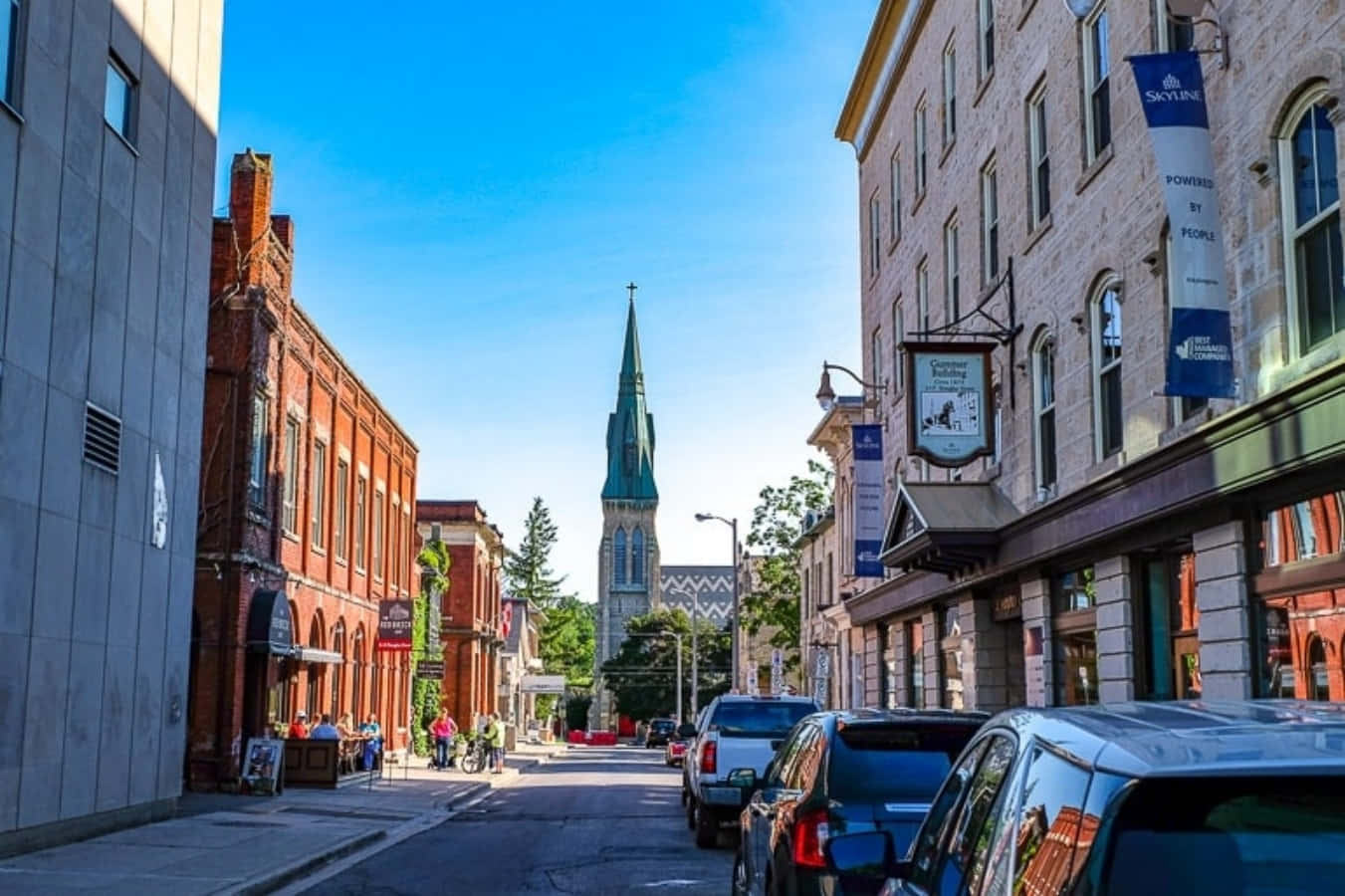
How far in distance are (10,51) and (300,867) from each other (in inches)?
360

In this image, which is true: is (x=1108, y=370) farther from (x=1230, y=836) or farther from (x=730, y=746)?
(x=1230, y=836)

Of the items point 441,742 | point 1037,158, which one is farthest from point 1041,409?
point 441,742

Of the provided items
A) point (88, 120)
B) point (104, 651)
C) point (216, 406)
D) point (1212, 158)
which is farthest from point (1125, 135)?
point (216, 406)

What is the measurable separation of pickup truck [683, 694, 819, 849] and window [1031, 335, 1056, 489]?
442cm

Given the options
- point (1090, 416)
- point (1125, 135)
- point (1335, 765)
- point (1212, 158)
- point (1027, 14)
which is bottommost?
point (1335, 765)

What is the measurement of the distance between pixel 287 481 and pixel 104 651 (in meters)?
12.7

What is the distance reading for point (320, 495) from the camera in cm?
3388

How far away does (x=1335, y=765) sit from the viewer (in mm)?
2959

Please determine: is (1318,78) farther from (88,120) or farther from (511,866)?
(88,120)

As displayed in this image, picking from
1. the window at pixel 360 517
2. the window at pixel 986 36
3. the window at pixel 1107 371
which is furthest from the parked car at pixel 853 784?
the window at pixel 360 517

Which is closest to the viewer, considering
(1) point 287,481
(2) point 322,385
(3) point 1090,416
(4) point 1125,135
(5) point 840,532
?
(4) point 1125,135

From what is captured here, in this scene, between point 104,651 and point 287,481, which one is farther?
point 287,481

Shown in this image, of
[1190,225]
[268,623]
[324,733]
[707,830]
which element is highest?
[1190,225]

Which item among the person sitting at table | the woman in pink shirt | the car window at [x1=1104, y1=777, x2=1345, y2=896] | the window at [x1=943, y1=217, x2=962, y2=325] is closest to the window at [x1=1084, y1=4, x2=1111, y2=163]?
the window at [x1=943, y1=217, x2=962, y2=325]
